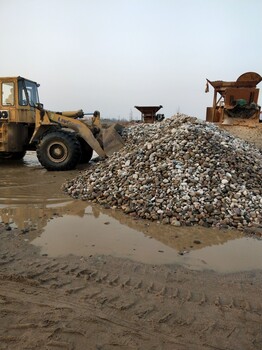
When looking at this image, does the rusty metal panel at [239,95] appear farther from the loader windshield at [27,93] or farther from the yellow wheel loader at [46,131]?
the loader windshield at [27,93]

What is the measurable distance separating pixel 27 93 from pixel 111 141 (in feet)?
9.79

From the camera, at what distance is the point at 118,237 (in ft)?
13.7

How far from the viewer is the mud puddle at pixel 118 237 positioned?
363 centimetres

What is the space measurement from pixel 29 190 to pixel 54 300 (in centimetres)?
431

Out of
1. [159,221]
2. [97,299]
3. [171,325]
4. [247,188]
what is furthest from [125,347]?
[247,188]

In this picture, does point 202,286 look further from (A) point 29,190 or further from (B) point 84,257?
(A) point 29,190

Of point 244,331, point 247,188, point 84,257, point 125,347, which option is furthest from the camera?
point 247,188

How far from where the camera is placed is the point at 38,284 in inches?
115

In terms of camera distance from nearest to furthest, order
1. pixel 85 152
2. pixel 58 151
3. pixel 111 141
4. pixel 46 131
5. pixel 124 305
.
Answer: pixel 124 305, pixel 58 151, pixel 111 141, pixel 46 131, pixel 85 152

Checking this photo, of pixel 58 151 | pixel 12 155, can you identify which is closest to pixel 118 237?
pixel 58 151

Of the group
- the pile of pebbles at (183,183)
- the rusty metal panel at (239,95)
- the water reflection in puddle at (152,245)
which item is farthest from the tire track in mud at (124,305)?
the rusty metal panel at (239,95)

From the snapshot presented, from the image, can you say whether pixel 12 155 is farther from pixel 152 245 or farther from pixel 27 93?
pixel 152 245

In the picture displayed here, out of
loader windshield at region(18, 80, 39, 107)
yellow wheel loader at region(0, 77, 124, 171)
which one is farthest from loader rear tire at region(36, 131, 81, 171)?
loader windshield at region(18, 80, 39, 107)

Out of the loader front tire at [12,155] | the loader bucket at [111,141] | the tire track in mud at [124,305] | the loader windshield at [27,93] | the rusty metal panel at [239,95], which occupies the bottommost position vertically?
the tire track in mud at [124,305]
